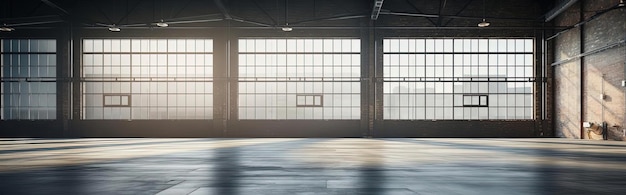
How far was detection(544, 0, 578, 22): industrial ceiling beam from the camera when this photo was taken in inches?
803

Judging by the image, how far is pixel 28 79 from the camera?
25797 millimetres

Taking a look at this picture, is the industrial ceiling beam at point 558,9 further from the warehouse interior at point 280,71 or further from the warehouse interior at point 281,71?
the warehouse interior at point 280,71

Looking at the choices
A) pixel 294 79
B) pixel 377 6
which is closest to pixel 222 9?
pixel 294 79

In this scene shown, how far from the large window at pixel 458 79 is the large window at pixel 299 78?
6.98 ft

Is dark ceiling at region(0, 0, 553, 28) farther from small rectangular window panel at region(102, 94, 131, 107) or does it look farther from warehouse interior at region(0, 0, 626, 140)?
small rectangular window panel at region(102, 94, 131, 107)

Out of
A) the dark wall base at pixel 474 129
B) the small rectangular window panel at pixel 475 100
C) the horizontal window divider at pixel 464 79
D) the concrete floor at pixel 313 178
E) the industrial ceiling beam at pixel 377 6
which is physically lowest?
the dark wall base at pixel 474 129

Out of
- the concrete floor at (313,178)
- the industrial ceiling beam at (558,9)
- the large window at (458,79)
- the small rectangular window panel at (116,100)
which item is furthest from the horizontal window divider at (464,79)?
the concrete floor at (313,178)

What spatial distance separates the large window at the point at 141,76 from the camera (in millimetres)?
25703

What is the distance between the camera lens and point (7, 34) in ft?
83.8

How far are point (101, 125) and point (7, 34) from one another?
738 cm

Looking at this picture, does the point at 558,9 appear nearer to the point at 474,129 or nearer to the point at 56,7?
the point at 474,129

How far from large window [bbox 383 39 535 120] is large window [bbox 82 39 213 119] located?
10.9 meters

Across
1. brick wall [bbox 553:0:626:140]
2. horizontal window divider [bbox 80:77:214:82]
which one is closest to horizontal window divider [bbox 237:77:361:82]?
horizontal window divider [bbox 80:77:214:82]

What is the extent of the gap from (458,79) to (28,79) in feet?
79.8
